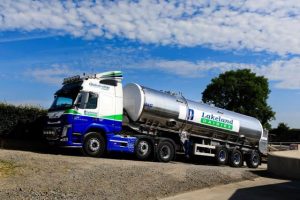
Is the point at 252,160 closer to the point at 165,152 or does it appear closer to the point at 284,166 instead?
the point at 284,166

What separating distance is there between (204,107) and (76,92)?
6.75 m

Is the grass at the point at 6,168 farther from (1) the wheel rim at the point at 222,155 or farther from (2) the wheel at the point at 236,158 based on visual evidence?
(2) the wheel at the point at 236,158

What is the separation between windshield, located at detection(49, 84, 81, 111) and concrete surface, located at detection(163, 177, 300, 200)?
655cm

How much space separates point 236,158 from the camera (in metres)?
23.2

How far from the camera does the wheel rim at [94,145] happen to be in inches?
708

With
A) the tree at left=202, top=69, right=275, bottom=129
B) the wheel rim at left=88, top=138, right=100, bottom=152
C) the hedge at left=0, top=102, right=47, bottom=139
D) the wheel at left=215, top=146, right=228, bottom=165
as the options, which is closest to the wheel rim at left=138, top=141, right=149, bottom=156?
the wheel rim at left=88, top=138, right=100, bottom=152

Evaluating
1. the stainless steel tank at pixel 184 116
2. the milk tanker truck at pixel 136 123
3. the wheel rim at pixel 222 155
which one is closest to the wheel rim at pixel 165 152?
the milk tanker truck at pixel 136 123

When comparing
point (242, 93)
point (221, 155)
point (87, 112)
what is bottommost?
point (221, 155)

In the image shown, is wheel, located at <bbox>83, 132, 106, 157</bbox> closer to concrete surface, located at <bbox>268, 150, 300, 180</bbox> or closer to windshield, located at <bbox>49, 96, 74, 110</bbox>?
windshield, located at <bbox>49, 96, 74, 110</bbox>

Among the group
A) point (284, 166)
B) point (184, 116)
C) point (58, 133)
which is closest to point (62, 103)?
point (58, 133)

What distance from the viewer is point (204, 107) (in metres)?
22.0

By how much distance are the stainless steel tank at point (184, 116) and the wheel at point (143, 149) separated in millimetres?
898

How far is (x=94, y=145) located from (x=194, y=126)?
540 centimetres

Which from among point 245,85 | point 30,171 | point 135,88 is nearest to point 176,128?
point 135,88
